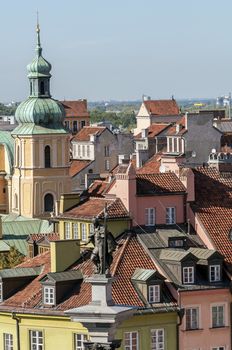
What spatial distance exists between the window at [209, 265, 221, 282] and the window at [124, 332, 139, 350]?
15.6 ft

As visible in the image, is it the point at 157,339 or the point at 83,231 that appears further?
the point at 83,231

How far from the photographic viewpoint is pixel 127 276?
62.3 meters

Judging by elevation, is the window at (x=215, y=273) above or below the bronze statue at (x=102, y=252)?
below

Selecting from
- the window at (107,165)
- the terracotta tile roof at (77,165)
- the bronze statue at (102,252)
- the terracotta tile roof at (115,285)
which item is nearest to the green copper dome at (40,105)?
the terracotta tile roof at (77,165)

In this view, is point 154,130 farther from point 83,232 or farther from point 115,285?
point 115,285

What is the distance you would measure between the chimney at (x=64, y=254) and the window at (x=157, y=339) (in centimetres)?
487

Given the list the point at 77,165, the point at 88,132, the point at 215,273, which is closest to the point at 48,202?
the point at 77,165

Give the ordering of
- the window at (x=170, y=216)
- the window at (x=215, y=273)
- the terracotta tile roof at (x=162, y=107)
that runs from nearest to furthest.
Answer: the window at (x=215, y=273)
the window at (x=170, y=216)
the terracotta tile roof at (x=162, y=107)

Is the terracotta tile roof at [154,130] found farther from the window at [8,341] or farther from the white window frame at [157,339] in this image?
the white window frame at [157,339]

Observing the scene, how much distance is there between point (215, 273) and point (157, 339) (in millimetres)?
4053

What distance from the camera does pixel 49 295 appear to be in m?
62.2

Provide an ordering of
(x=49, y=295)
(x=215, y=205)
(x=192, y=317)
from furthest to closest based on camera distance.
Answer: (x=215, y=205), (x=192, y=317), (x=49, y=295)

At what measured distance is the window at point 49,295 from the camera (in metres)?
62.0

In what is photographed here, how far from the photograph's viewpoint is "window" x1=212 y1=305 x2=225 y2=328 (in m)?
63.4
